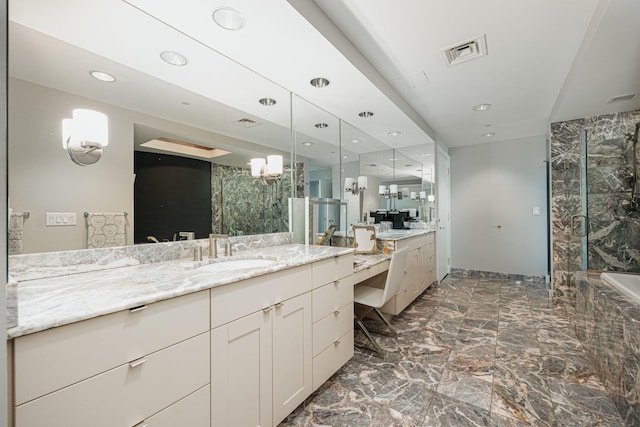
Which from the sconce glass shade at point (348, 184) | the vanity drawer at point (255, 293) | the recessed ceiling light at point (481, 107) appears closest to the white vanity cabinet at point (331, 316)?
the vanity drawer at point (255, 293)

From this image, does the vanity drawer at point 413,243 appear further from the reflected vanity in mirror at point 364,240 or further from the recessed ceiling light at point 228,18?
the recessed ceiling light at point 228,18

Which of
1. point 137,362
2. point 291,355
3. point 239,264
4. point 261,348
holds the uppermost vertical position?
point 239,264

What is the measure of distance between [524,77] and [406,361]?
103 inches

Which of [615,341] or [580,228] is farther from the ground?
[580,228]

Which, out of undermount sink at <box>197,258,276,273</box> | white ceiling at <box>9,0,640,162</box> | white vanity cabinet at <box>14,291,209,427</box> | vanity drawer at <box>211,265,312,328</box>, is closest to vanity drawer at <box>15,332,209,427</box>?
white vanity cabinet at <box>14,291,209,427</box>

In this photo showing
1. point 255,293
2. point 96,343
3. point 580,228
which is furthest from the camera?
point 580,228

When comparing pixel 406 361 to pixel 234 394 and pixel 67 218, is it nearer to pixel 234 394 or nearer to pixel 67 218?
pixel 234 394

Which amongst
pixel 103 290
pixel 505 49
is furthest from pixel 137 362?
pixel 505 49

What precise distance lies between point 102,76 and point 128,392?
4.64 feet

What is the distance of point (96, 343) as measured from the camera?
79cm

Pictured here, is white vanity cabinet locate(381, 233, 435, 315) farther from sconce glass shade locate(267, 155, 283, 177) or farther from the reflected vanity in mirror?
sconce glass shade locate(267, 155, 283, 177)

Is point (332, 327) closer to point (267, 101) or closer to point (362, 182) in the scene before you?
point (267, 101)

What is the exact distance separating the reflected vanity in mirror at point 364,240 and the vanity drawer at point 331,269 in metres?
1.02

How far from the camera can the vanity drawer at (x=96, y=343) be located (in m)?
0.68
